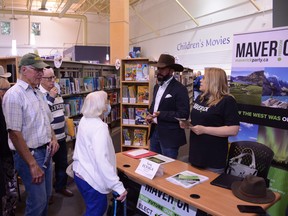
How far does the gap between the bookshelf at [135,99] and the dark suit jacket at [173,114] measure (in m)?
1.90

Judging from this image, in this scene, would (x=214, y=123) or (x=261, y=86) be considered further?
(x=261, y=86)

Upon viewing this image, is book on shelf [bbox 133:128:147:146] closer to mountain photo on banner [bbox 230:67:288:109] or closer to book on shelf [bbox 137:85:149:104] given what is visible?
book on shelf [bbox 137:85:149:104]

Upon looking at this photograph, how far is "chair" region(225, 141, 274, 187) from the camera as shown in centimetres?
→ 215

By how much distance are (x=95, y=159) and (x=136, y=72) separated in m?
3.28

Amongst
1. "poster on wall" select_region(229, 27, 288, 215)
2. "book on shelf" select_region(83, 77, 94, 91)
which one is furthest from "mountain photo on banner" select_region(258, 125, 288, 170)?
"book on shelf" select_region(83, 77, 94, 91)

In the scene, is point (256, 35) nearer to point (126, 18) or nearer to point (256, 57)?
point (256, 57)

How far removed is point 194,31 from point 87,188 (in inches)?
374

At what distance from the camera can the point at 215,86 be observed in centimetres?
219

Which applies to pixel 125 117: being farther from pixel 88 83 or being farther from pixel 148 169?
pixel 148 169

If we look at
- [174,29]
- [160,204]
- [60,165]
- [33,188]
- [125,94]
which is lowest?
[60,165]

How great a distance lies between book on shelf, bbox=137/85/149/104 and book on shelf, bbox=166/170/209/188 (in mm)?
2938

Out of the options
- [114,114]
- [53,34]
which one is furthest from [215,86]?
[53,34]

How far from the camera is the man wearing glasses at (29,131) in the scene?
187 centimetres

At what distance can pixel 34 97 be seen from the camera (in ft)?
6.68
